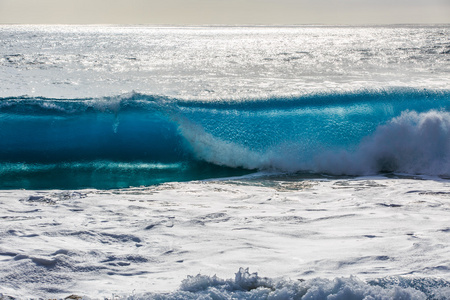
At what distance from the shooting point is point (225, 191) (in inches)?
220

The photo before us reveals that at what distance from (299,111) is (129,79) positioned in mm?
7101

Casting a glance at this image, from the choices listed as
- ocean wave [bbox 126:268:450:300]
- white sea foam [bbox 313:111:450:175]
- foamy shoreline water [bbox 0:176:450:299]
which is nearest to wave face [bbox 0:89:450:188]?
white sea foam [bbox 313:111:450:175]

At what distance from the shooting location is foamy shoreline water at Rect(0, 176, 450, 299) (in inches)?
107

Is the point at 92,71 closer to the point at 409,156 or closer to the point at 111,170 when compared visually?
the point at 111,170

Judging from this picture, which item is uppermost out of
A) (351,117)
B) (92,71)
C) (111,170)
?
(92,71)

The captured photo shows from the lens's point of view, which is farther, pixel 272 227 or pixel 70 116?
pixel 70 116

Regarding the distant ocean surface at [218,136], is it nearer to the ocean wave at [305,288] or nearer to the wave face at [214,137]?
the wave face at [214,137]

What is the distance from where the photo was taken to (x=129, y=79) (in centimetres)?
1447

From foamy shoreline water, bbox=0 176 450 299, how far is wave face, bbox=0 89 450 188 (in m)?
1.72

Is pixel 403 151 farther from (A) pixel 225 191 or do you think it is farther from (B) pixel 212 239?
(B) pixel 212 239

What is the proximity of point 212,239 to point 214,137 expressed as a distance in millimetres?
4508

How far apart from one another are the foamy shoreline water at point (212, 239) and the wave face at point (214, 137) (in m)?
1.72

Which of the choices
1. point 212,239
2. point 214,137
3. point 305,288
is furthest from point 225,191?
point 305,288

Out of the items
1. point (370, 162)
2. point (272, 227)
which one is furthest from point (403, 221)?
point (370, 162)
